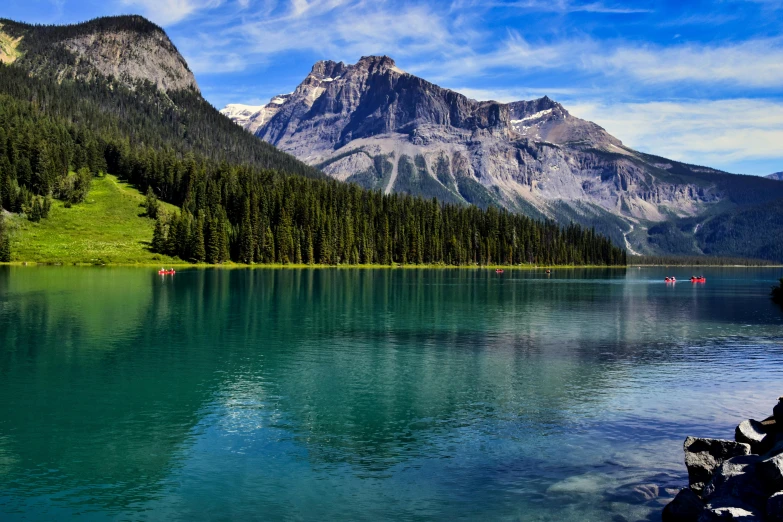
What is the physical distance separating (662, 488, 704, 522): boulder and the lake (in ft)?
3.70

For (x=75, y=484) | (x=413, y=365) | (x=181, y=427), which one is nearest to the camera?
(x=75, y=484)

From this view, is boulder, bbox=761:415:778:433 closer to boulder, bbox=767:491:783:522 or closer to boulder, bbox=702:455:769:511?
boulder, bbox=702:455:769:511

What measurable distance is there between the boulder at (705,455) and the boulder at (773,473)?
3.28 m

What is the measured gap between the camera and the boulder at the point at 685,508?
20297mm

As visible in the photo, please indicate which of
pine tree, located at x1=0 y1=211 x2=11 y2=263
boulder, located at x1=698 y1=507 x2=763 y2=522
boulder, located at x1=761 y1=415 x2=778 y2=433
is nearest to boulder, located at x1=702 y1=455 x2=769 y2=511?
boulder, located at x1=698 y1=507 x2=763 y2=522

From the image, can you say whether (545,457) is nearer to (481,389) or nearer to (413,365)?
(481,389)

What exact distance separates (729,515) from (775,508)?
1.25 metres

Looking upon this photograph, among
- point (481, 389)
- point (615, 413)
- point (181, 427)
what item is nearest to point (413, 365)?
point (481, 389)

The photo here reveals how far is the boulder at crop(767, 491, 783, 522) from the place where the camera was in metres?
17.9

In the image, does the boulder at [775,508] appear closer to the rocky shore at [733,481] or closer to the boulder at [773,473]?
the rocky shore at [733,481]

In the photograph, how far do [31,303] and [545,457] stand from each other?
253 feet

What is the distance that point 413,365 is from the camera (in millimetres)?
48188

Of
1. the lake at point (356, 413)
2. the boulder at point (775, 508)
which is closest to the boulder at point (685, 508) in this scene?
the lake at point (356, 413)

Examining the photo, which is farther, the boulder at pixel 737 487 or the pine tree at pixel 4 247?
the pine tree at pixel 4 247
